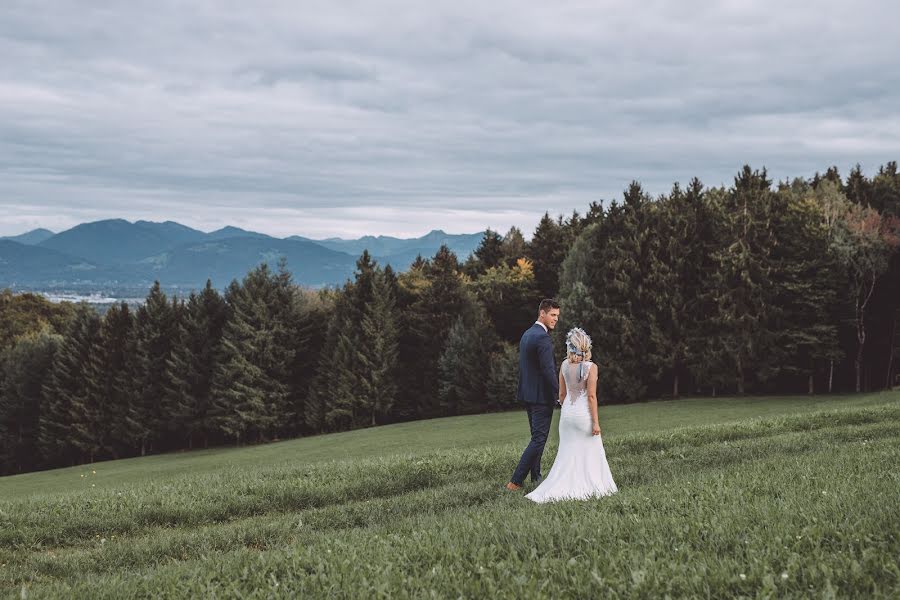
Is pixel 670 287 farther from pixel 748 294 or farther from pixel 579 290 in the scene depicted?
pixel 579 290

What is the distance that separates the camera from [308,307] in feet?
226

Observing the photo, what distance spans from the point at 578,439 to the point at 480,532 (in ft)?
15.4

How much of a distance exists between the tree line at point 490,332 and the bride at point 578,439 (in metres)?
41.0

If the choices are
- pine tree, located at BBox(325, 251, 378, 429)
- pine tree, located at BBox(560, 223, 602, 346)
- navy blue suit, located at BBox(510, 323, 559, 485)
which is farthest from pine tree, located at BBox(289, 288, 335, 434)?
navy blue suit, located at BBox(510, 323, 559, 485)

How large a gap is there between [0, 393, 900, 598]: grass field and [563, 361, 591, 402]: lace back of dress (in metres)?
1.84

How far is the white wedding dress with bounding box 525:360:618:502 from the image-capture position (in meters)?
11.7

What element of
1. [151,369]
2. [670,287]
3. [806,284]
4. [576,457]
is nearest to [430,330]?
[670,287]

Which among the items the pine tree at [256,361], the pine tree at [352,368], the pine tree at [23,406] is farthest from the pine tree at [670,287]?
the pine tree at [23,406]

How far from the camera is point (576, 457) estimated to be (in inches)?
473

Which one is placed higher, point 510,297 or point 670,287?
point 670,287

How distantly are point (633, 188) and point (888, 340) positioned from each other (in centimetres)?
2173

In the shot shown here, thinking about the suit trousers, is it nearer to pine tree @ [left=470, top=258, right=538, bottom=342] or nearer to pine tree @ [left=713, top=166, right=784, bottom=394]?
pine tree @ [left=713, top=166, right=784, bottom=394]

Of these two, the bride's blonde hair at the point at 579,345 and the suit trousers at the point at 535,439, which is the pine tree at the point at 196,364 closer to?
the suit trousers at the point at 535,439

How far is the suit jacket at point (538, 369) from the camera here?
12.5 m
